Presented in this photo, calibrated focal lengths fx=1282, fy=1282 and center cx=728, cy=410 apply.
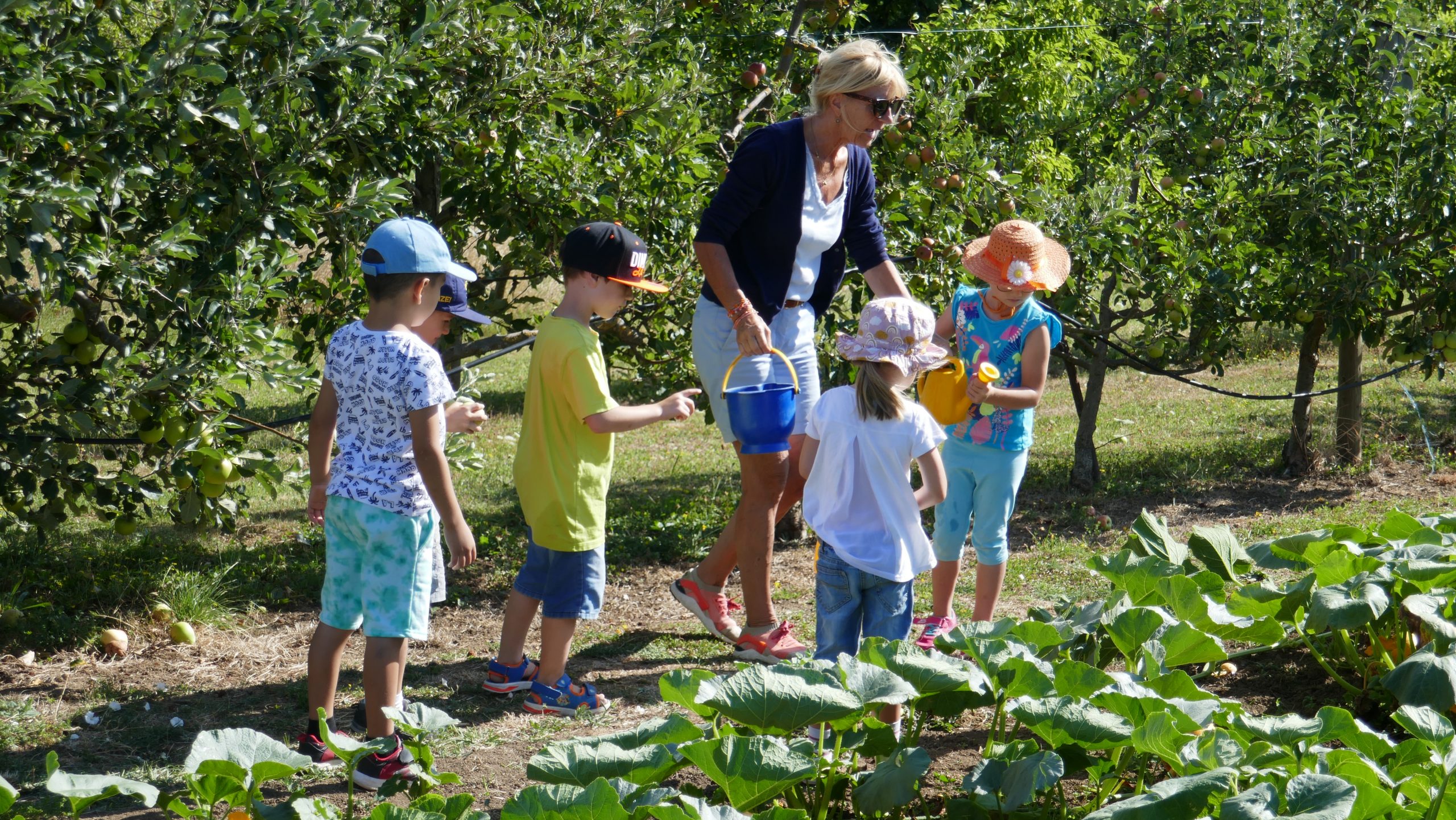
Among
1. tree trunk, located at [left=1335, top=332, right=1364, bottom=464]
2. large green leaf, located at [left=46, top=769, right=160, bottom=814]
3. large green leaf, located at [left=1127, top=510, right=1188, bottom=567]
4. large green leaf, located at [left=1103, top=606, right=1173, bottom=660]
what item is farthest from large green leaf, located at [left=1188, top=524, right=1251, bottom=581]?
tree trunk, located at [left=1335, top=332, right=1364, bottom=464]

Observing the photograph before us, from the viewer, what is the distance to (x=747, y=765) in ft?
7.23

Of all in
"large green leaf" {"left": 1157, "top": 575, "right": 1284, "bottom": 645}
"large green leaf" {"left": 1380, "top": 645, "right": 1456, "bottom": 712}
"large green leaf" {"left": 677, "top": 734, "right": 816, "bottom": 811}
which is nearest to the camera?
"large green leaf" {"left": 677, "top": 734, "right": 816, "bottom": 811}

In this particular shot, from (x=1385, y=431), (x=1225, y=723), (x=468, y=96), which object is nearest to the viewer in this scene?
(x=1225, y=723)

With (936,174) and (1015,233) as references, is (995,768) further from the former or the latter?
(936,174)

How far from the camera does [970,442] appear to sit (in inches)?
149

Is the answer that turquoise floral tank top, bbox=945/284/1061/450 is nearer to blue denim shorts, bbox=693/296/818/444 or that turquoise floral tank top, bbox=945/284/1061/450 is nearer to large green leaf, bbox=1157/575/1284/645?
blue denim shorts, bbox=693/296/818/444

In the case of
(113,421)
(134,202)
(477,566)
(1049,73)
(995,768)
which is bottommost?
(477,566)

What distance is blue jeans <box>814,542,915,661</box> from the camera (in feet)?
10.1

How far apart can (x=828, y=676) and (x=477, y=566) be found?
2.82 metres

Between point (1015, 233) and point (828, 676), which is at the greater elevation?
point (1015, 233)

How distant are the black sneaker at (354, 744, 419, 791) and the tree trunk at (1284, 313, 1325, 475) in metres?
5.16

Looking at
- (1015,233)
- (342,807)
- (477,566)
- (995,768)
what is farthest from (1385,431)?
(342,807)

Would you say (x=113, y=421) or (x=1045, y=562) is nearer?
(x=113, y=421)

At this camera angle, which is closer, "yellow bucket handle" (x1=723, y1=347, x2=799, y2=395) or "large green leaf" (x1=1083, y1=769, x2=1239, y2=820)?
"large green leaf" (x1=1083, y1=769, x2=1239, y2=820)
